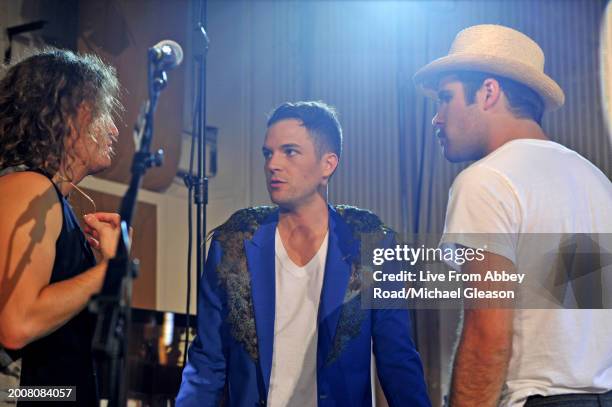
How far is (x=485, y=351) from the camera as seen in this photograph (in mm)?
1747

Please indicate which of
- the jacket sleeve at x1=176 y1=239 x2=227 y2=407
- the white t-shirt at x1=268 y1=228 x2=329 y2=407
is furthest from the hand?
the white t-shirt at x1=268 y1=228 x2=329 y2=407

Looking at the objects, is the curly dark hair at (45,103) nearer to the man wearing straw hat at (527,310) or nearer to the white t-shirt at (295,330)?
the white t-shirt at (295,330)

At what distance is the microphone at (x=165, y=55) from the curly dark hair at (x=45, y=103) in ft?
1.19

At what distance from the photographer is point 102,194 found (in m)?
3.62

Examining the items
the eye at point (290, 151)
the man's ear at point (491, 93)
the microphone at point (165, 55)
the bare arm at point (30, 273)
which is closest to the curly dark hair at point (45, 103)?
the bare arm at point (30, 273)

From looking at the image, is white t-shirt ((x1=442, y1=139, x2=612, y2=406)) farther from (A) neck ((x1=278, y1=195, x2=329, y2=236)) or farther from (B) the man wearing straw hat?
(A) neck ((x1=278, y1=195, x2=329, y2=236))

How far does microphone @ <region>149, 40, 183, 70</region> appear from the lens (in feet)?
5.76

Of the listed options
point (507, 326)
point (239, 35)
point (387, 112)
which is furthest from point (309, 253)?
point (239, 35)

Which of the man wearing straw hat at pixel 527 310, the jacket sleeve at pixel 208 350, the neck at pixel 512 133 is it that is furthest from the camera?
the jacket sleeve at pixel 208 350

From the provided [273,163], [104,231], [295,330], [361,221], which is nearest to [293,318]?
[295,330]

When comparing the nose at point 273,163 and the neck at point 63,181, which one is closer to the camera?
the neck at point 63,181

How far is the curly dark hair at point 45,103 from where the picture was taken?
75.9 inches

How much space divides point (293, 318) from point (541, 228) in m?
0.97

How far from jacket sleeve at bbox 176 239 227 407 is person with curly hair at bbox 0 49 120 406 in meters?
0.48
